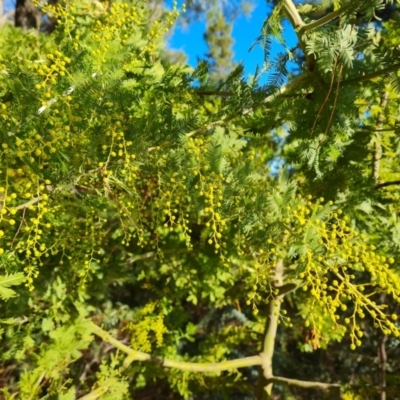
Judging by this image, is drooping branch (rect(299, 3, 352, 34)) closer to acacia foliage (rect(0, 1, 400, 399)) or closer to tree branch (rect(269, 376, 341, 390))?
acacia foliage (rect(0, 1, 400, 399))

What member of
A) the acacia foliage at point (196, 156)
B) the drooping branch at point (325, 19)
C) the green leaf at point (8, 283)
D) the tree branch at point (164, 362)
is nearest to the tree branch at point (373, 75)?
the acacia foliage at point (196, 156)

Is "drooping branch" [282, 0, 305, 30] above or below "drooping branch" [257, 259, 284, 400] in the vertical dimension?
above

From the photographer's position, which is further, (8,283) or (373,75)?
(373,75)

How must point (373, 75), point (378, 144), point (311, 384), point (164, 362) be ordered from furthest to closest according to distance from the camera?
point (164, 362) < point (311, 384) < point (378, 144) < point (373, 75)

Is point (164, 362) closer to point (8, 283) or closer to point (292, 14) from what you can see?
point (8, 283)

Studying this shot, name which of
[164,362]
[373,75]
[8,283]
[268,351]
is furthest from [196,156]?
[268,351]

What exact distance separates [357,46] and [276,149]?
2556mm

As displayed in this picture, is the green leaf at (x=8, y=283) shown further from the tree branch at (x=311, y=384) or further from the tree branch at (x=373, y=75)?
the tree branch at (x=311, y=384)

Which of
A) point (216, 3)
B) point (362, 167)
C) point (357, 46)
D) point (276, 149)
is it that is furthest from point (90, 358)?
point (216, 3)

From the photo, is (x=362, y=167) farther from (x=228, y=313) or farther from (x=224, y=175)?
(x=228, y=313)

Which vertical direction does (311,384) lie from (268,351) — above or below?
below

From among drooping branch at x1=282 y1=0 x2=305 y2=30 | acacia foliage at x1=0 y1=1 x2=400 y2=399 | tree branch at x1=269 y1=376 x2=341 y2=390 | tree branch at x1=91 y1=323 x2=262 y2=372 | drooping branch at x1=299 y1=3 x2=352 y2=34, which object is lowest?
tree branch at x1=91 y1=323 x2=262 y2=372

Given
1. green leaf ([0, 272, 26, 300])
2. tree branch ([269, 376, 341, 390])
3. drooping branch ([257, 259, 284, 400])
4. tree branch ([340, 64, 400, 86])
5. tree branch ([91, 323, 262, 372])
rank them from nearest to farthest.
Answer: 1. green leaf ([0, 272, 26, 300])
2. tree branch ([340, 64, 400, 86])
3. tree branch ([269, 376, 341, 390])
4. tree branch ([91, 323, 262, 372])
5. drooping branch ([257, 259, 284, 400])

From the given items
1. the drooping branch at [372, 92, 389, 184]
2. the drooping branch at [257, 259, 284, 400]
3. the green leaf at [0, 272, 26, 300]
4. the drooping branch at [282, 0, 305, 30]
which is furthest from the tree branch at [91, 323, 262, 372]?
the drooping branch at [282, 0, 305, 30]
